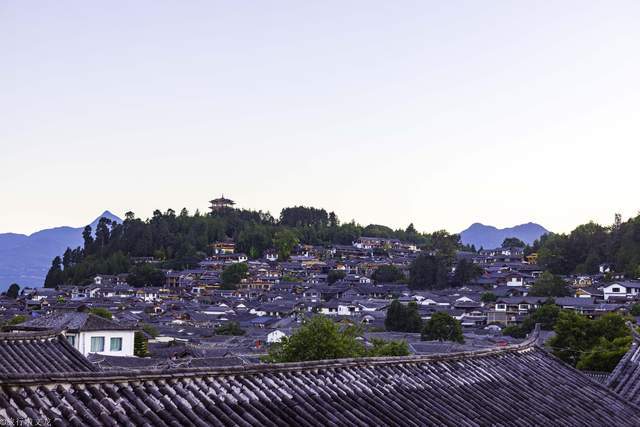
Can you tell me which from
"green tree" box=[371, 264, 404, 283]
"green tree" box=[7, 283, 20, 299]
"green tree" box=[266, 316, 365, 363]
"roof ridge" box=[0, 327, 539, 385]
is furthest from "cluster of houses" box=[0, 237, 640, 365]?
"roof ridge" box=[0, 327, 539, 385]

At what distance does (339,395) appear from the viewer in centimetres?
680

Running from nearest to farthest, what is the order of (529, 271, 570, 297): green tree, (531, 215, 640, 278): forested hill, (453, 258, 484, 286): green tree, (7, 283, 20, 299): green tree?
1. (529, 271, 570, 297): green tree
2. (531, 215, 640, 278): forested hill
3. (453, 258, 484, 286): green tree
4. (7, 283, 20, 299): green tree

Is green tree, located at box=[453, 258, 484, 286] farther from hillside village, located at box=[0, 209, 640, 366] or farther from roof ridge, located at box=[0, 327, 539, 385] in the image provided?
roof ridge, located at box=[0, 327, 539, 385]

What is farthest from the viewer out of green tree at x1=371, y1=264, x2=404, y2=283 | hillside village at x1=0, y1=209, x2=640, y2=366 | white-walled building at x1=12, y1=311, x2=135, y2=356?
green tree at x1=371, y1=264, x2=404, y2=283

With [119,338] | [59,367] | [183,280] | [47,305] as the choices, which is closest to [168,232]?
[183,280]

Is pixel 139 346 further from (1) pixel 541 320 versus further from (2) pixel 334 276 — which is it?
(2) pixel 334 276

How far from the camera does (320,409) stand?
21.0 feet

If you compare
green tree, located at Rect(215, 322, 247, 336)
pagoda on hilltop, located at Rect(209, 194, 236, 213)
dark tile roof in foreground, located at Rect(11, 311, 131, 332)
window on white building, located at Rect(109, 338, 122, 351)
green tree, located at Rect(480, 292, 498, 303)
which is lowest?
green tree, located at Rect(215, 322, 247, 336)

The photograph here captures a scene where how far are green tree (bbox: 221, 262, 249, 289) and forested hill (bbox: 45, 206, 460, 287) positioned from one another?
9860 mm

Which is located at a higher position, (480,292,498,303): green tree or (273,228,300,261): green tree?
(273,228,300,261): green tree

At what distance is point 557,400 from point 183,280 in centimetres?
9471

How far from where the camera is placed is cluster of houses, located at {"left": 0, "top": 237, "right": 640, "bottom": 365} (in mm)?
36516

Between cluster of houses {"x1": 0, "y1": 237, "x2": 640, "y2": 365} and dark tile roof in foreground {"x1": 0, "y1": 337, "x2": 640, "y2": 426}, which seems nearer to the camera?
dark tile roof in foreground {"x1": 0, "y1": 337, "x2": 640, "y2": 426}

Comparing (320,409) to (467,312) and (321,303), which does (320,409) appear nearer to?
(467,312)
